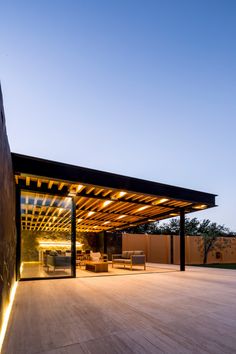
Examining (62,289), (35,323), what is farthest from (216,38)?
(35,323)

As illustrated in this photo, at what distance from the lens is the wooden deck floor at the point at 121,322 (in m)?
2.94

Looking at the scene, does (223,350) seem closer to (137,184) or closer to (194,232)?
(137,184)

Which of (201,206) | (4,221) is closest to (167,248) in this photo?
(201,206)

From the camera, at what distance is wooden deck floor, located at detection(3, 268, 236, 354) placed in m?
2.94

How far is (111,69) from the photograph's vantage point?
12.6m

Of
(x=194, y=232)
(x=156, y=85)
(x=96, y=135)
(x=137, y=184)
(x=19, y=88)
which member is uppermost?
(x=96, y=135)

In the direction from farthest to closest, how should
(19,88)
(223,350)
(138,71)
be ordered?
(138,71), (19,88), (223,350)

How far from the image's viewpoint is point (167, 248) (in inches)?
736

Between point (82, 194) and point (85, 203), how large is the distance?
1.83 meters

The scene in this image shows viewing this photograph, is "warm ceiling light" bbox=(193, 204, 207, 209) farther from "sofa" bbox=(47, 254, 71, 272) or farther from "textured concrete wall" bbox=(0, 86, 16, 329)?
"textured concrete wall" bbox=(0, 86, 16, 329)

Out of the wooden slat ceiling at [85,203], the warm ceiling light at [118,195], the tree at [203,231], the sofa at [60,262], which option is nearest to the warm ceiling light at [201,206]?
the wooden slat ceiling at [85,203]

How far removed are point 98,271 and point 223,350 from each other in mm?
8822

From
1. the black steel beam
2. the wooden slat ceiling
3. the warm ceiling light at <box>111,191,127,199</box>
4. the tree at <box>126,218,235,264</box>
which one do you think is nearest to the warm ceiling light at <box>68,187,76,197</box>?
the wooden slat ceiling

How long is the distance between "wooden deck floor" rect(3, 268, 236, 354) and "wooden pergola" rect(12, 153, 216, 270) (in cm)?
318
